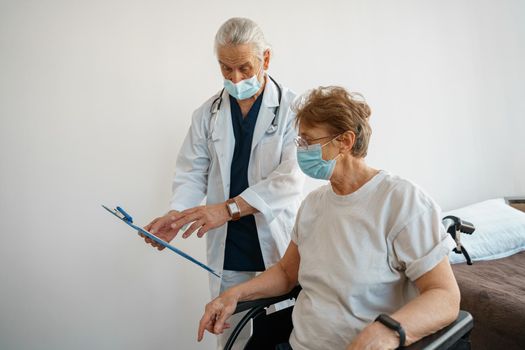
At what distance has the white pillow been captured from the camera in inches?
84.6

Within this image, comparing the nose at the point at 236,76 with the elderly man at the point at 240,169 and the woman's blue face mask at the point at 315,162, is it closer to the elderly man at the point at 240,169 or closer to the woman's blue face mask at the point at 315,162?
the elderly man at the point at 240,169

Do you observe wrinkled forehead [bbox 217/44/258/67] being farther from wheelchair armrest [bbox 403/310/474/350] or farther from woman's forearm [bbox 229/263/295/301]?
wheelchair armrest [bbox 403/310/474/350]

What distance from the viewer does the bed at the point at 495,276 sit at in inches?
61.0

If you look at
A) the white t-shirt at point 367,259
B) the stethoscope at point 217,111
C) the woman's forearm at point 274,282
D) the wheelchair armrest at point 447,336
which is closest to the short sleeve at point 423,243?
the white t-shirt at point 367,259

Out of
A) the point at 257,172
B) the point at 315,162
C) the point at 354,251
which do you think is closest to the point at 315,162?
the point at 315,162

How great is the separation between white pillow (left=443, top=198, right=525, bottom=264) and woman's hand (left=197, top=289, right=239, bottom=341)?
52.7 inches

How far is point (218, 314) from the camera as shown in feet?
4.10

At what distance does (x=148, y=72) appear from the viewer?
79.7 inches

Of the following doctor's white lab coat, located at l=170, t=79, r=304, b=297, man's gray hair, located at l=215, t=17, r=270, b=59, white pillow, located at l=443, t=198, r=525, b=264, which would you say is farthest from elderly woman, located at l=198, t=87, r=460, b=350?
white pillow, located at l=443, t=198, r=525, b=264

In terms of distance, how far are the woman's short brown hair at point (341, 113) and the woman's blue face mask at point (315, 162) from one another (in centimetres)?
6

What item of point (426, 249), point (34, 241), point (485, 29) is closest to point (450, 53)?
point (485, 29)

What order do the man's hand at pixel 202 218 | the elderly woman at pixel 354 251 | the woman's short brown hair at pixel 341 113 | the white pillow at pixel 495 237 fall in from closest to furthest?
the elderly woman at pixel 354 251 → the woman's short brown hair at pixel 341 113 → the man's hand at pixel 202 218 → the white pillow at pixel 495 237

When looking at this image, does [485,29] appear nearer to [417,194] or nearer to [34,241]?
[417,194]

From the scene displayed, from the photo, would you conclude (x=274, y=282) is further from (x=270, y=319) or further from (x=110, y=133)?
(x=110, y=133)
